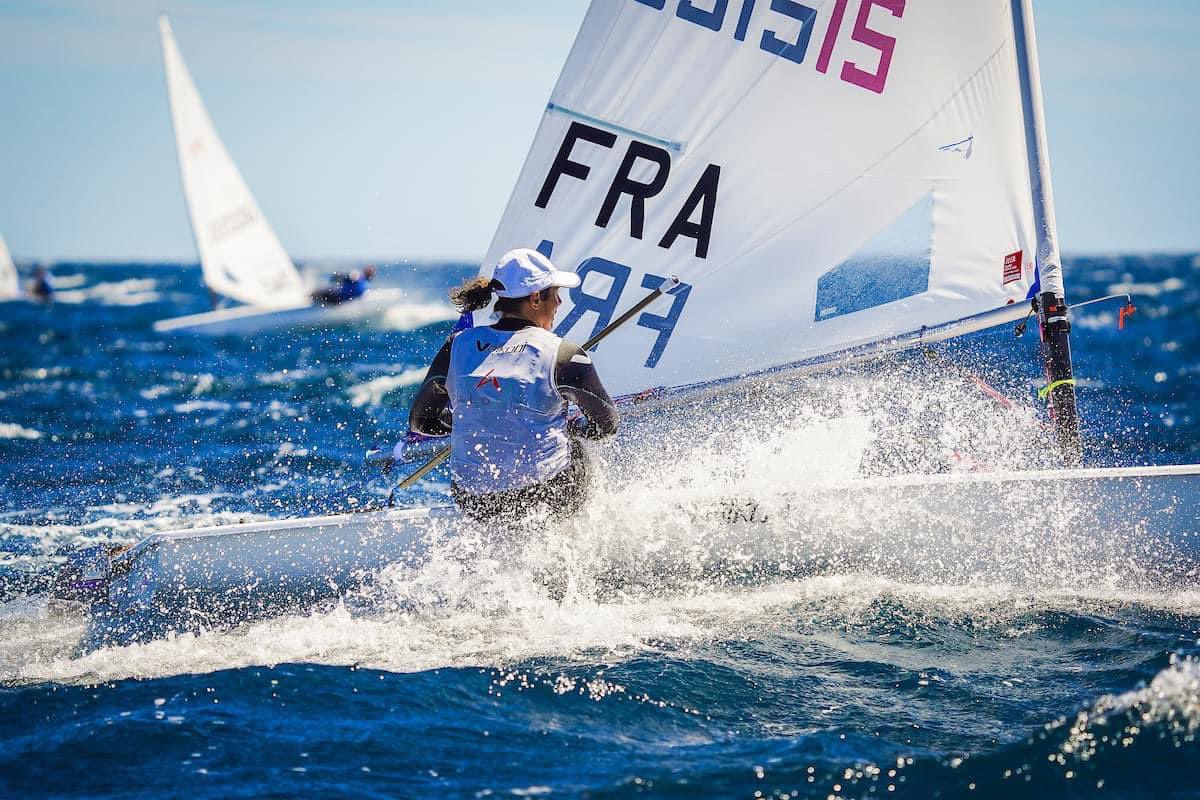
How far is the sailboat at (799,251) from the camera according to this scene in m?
3.56

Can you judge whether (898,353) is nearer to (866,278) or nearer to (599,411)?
(866,278)

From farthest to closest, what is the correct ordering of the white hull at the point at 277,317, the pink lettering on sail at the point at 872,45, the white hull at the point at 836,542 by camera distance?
the white hull at the point at 277,317 → the pink lettering on sail at the point at 872,45 → the white hull at the point at 836,542

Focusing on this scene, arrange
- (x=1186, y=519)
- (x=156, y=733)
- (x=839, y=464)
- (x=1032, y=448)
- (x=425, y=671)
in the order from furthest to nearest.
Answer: (x=1032, y=448), (x=839, y=464), (x=1186, y=519), (x=425, y=671), (x=156, y=733)

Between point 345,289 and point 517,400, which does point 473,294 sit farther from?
point 345,289

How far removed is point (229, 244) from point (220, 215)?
20.3 inches

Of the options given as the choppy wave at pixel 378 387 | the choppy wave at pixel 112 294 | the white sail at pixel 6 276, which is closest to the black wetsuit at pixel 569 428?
the choppy wave at pixel 378 387

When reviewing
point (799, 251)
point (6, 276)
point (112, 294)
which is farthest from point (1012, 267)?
point (112, 294)

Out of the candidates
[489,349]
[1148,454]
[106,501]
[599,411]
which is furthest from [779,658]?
[1148,454]

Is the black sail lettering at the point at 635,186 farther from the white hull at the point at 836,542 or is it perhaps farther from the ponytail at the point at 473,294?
the white hull at the point at 836,542

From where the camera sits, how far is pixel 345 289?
17.9 m

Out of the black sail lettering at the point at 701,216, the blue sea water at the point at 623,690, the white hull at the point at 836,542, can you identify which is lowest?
the blue sea water at the point at 623,690

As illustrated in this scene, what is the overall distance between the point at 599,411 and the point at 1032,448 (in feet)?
6.76

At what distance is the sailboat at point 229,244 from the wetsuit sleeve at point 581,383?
535 inches

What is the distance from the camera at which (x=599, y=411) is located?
3246mm
